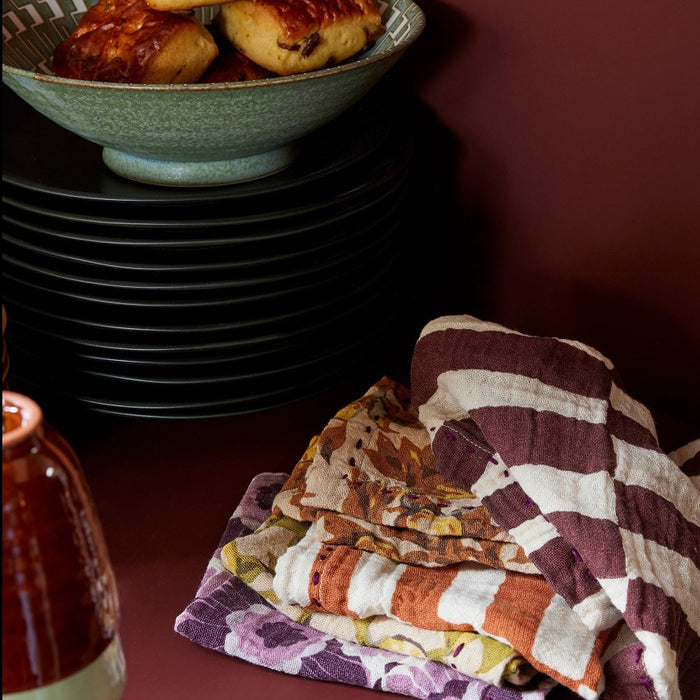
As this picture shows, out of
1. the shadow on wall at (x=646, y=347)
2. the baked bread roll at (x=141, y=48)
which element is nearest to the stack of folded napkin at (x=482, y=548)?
the shadow on wall at (x=646, y=347)

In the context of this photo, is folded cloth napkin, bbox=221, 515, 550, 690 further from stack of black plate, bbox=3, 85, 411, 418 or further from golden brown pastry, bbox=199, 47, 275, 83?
golden brown pastry, bbox=199, 47, 275, 83

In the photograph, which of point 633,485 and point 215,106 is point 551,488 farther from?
point 215,106

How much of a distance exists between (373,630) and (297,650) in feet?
0.12

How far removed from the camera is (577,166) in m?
0.61

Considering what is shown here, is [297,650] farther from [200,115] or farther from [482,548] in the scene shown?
[200,115]

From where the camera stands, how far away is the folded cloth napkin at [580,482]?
0.41 meters

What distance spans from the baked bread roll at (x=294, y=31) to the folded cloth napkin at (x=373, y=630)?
0.25 m

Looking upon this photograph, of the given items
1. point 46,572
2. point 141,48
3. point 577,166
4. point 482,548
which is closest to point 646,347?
point 577,166

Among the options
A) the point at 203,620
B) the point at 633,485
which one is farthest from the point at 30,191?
the point at 633,485

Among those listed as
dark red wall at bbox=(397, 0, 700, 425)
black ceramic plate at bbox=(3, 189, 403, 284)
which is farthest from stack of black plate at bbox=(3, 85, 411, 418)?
dark red wall at bbox=(397, 0, 700, 425)

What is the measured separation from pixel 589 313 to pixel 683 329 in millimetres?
68

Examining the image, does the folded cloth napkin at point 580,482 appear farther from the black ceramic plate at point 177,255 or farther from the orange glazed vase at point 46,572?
the orange glazed vase at point 46,572

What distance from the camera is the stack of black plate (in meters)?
0.51

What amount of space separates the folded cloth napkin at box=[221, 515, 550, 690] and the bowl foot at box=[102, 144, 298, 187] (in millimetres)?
201
